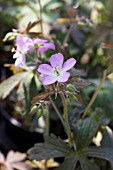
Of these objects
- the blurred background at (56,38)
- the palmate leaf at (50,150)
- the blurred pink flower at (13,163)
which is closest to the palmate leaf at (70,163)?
the palmate leaf at (50,150)

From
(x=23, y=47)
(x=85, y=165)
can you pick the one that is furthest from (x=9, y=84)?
(x=85, y=165)

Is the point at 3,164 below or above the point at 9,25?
below

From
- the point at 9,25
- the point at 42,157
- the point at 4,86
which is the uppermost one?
the point at 9,25

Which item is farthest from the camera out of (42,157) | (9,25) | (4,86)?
(9,25)

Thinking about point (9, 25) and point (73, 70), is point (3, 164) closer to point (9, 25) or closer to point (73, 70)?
point (73, 70)

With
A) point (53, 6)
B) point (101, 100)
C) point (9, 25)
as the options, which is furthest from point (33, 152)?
point (9, 25)

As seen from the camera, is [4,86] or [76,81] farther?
[4,86]

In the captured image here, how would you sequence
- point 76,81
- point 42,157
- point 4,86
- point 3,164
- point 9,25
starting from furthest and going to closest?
point 9,25 < point 3,164 < point 4,86 < point 42,157 < point 76,81
